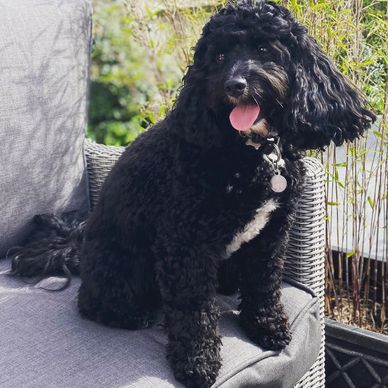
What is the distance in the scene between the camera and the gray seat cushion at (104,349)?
1696 mm

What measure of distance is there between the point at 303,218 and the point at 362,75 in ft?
2.14

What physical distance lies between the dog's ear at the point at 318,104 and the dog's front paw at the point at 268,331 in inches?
21.4

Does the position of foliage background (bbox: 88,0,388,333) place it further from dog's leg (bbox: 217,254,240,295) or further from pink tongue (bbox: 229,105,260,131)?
dog's leg (bbox: 217,254,240,295)

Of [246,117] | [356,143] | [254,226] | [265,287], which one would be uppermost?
[246,117]

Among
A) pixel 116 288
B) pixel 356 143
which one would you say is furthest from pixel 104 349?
pixel 356 143

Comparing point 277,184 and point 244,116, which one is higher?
point 244,116

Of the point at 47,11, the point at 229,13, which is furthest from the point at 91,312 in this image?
the point at 47,11

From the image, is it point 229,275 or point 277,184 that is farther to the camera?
point 229,275

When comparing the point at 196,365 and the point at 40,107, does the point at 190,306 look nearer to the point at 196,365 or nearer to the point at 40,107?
the point at 196,365

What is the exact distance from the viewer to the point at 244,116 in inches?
66.7

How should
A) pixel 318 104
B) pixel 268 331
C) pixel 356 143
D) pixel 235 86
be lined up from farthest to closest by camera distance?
1. pixel 356 143
2. pixel 268 331
3. pixel 318 104
4. pixel 235 86

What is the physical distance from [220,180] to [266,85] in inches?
11.6

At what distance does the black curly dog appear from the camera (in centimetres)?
171

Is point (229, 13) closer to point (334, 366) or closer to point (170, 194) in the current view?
point (170, 194)
